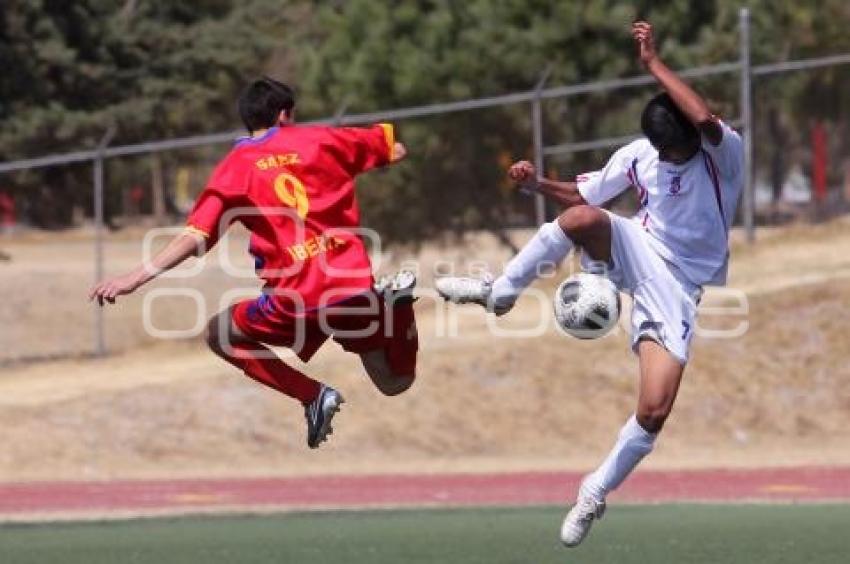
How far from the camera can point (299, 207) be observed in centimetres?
1127

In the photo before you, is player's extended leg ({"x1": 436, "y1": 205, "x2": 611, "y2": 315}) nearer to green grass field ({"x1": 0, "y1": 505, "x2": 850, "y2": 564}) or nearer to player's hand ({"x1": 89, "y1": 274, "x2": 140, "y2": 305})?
player's hand ({"x1": 89, "y1": 274, "x2": 140, "y2": 305})

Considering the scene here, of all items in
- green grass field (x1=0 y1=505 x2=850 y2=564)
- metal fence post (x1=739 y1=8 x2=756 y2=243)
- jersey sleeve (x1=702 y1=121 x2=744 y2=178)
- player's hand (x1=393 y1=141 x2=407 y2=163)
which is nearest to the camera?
jersey sleeve (x1=702 y1=121 x2=744 y2=178)

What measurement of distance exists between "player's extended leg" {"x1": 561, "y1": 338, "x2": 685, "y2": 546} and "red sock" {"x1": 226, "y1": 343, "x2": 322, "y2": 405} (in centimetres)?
161

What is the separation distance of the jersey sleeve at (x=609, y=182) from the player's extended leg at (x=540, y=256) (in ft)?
1.14

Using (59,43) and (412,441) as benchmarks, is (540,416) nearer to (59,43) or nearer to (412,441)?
(412,441)

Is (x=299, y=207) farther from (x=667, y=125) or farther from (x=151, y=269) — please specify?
(x=667, y=125)

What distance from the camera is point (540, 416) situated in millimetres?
22672

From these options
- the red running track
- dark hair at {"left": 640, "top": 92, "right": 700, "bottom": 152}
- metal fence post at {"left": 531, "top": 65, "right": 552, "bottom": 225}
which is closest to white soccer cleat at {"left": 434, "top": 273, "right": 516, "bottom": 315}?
dark hair at {"left": 640, "top": 92, "right": 700, "bottom": 152}

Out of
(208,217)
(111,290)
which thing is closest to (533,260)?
(208,217)

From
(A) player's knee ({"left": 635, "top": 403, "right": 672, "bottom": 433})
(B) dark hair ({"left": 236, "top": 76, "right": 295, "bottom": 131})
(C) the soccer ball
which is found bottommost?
(A) player's knee ({"left": 635, "top": 403, "right": 672, "bottom": 433})

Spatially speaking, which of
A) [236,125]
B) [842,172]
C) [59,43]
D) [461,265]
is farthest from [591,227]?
[236,125]

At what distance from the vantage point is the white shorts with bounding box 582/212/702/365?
11.6 m

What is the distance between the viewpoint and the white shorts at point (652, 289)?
11.6 m

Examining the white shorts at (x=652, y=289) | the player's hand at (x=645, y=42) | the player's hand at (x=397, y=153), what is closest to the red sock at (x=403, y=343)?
the player's hand at (x=397, y=153)
